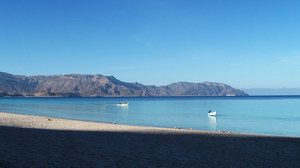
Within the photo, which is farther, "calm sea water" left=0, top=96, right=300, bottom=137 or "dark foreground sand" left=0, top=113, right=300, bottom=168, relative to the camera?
"calm sea water" left=0, top=96, right=300, bottom=137

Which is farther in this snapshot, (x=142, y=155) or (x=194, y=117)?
(x=194, y=117)

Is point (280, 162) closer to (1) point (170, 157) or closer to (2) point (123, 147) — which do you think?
(1) point (170, 157)

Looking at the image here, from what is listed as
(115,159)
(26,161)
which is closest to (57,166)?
(26,161)

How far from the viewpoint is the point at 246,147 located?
1995 centimetres

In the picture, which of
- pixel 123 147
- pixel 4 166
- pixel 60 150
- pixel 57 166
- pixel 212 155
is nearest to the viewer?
pixel 4 166

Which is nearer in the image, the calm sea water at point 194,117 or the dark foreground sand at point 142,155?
the dark foreground sand at point 142,155

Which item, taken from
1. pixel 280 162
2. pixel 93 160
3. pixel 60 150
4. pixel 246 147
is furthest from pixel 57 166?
pixel 246 147

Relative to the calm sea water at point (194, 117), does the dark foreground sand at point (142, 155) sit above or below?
above

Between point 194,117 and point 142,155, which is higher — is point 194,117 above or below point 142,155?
below

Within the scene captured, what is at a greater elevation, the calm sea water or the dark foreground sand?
the dark foreground sand

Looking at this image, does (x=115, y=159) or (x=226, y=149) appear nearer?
(x=115, y=159)

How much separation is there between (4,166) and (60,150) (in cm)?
505

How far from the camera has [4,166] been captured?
1009 cm

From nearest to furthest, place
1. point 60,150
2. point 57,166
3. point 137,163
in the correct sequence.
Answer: point 57,166, point 137,163, point 60,150
